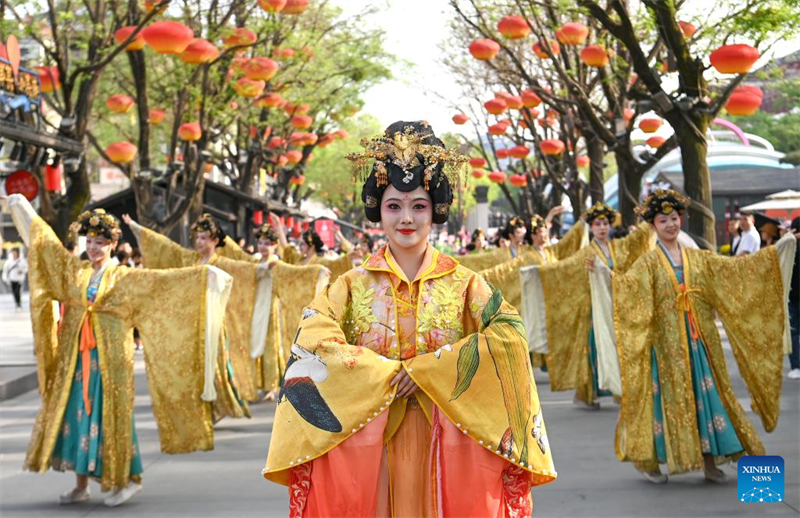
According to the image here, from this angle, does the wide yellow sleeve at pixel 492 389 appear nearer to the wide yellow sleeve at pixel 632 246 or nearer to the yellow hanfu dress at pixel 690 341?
the yellow hanfu dress at pixel 690 341

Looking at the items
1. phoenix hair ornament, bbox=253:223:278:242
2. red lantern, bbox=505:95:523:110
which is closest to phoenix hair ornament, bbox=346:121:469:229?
phoenix hair ornament, bbox=253:223:278:242

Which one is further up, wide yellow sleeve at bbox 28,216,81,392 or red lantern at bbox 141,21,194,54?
red lantern at bbox 141,21,194,54

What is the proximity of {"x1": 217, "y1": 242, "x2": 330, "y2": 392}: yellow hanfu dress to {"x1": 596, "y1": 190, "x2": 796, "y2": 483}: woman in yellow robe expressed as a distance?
4.24 meters

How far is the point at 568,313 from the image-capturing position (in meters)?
10.1

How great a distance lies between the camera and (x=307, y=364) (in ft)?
12.1

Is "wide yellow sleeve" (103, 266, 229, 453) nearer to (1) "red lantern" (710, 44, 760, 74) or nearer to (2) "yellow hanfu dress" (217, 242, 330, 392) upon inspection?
(2) "yellow hanfu dress" (217, 242, 330, 392)

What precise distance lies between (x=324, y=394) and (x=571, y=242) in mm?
8407

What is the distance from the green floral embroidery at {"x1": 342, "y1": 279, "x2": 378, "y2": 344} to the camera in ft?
12.5

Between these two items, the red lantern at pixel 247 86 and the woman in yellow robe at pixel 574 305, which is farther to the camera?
the red lantern at pixel 247 86

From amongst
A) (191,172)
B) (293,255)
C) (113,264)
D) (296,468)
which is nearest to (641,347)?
(113,264)

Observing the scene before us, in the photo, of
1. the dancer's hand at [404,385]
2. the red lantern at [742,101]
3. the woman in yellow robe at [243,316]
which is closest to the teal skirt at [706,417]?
the dancer's hand at [404,385]

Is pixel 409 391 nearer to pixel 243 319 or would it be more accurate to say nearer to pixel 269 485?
pixel 269 485

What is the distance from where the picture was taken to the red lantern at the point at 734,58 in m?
10.1

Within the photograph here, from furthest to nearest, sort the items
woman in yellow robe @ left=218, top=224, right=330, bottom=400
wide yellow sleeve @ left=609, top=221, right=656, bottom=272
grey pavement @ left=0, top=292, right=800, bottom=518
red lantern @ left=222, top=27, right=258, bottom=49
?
1. red lantern @ left=222, top=27, right=258, bottom=49
2. woman in yellow robe @ left=218, top=224, right=330, bottom=400
3. wide yellow sleeve @ left=609, top=221, right=656, bottom=272
4. grey pavement @ left=0, top=292, right=800, bottom=518
